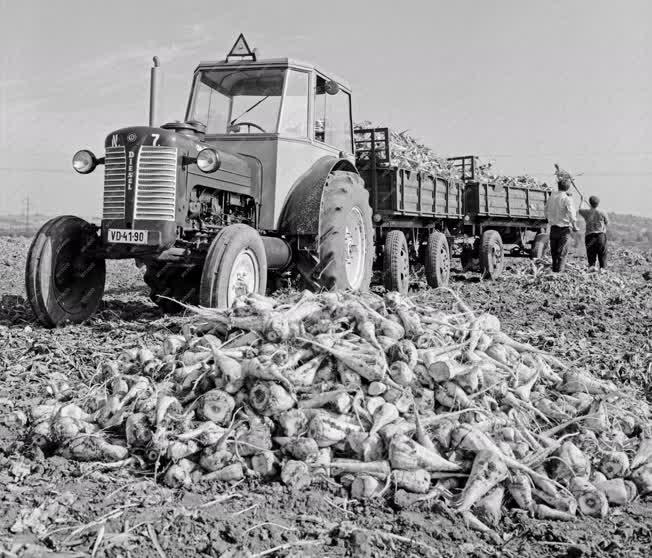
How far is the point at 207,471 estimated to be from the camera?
3424 millimetres

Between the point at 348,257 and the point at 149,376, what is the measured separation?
154 inches

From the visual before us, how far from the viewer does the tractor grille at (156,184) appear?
6.08m

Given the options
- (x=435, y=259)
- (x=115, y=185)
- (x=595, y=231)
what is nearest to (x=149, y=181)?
(x=115, y=185)

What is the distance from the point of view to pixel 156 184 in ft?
20.0

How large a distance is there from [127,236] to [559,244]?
7620mm

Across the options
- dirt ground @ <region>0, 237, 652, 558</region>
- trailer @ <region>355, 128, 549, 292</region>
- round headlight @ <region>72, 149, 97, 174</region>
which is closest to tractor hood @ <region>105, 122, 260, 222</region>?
round headlight @ <region>72, 149, 97, 174</region>

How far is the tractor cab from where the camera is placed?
7172mm

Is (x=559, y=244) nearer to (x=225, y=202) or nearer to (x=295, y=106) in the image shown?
(x=295, y=106)

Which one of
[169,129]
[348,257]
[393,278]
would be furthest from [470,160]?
[169,129]

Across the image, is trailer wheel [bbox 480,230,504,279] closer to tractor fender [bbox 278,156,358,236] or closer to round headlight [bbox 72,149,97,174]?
tractor fender [bbox 278,156,358,236]

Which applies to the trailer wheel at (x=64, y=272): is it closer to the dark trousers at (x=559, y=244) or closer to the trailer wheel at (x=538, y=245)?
the dark trousers at (x=559, y=244)

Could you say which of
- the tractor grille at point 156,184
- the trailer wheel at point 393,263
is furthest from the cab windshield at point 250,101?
the trailer wheel at point 393,263

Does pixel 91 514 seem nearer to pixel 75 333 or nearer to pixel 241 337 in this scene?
pixel 241 337

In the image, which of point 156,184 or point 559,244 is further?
point 559,244
